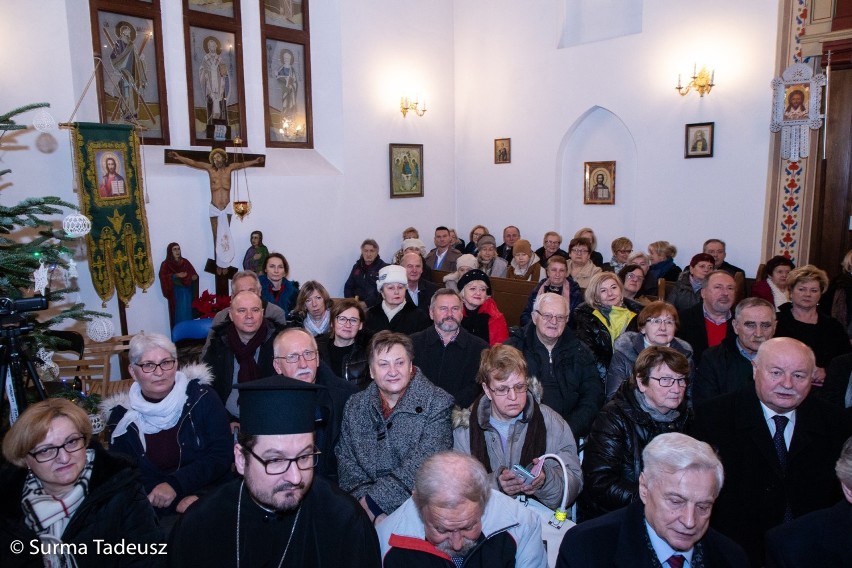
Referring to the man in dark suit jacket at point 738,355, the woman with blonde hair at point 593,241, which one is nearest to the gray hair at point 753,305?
the man in dark suit jacket at point 738,355

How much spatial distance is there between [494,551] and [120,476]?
1591 millimetres

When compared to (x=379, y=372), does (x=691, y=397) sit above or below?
below

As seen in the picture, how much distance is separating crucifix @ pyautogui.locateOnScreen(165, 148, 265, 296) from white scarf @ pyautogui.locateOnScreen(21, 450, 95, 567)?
6.88 meters

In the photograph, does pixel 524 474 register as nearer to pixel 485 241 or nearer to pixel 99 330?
pixel 99 330

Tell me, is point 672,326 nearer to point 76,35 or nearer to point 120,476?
point 120,476

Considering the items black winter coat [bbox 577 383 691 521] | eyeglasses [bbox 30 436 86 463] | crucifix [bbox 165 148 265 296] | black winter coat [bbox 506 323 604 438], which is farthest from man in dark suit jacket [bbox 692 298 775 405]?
crucifix [bbox 165 148 265 296]

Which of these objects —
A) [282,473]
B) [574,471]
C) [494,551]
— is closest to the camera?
[282,473]

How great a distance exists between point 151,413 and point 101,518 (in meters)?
0.79

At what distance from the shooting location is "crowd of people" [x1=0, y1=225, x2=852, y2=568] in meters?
2.15

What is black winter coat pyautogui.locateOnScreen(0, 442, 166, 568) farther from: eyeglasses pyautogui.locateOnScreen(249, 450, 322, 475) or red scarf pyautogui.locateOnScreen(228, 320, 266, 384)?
red scarf pyautogui.locateOnScreen(228, 320, 266, 384)

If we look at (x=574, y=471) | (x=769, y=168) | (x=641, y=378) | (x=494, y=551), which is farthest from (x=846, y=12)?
(x=494, y=551)

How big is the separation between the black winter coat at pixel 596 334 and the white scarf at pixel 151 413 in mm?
2877

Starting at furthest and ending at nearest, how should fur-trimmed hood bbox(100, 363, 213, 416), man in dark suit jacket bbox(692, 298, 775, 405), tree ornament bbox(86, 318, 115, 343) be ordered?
1. tree ornament bbox(86, 318, 115, 343)
2. man in dark suit jacket bbox(692, 298, 775, 405)
3. fur-trimmed hood bbox(100, 363, 213, 416)

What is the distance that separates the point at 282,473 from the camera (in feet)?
6.65
